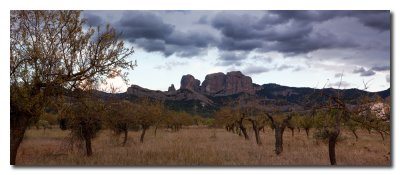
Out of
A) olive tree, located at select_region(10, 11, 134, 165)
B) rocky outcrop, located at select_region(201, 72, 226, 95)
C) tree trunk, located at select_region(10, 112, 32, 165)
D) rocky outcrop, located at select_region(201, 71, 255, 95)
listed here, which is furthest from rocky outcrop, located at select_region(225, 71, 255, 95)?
tree trunk, located at select_region(10, 112, 32, 165)

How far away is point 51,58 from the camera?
12266mm

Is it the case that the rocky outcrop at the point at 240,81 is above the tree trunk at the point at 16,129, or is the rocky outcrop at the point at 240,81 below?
above

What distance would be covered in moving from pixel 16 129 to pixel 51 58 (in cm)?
249

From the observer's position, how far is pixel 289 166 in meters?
13.5

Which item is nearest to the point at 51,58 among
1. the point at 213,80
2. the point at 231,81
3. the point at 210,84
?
the point at 213,80

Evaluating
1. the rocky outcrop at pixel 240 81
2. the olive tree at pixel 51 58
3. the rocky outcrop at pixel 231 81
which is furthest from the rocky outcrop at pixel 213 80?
the olive tree at pixel 51 58

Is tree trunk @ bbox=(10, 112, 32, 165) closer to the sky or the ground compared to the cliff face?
closer to the ground

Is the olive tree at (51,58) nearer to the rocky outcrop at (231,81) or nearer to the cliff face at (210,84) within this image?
the cliff face at (210,84)

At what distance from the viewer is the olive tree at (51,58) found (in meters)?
12.0

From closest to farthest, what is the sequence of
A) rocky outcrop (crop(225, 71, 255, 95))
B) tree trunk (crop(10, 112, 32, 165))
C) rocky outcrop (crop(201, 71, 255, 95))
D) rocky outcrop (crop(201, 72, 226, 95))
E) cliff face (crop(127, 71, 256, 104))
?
tree trunk (crop(10, 112, 32, 165)) < cliff face (crop(127, 71, 256, 104)) < rocky outcrop (crop(225, 71, 255, 95)) < rocky outcrop (crop(201, 71, 255, 95)) < rocky outcrop (crop(201, 72, 226, 95))

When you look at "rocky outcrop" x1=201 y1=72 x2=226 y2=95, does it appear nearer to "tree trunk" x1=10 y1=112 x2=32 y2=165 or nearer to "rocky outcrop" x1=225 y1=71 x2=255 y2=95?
"rocky outcrop" x1=225 y1=71 x2=255 y2=95

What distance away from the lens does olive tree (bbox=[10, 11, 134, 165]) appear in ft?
39.5
